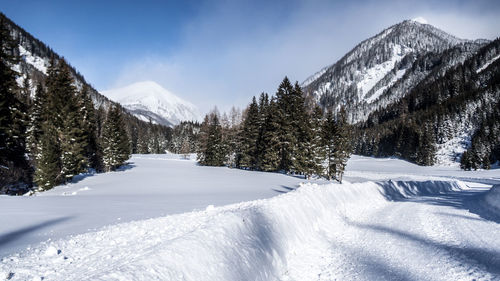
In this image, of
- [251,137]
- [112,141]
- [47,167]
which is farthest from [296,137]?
[112,141]

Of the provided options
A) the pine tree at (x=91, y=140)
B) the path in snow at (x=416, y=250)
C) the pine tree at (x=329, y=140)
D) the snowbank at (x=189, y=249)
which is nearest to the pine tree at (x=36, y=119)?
the pine tree at (x=91, y=140)

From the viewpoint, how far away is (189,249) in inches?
157

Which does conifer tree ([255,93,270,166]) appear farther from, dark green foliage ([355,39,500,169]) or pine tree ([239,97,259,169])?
dark green foliage ([355,39,500,169])

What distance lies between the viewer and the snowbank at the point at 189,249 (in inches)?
143

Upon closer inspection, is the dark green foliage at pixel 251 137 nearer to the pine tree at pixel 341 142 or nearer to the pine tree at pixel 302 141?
the pine tree at pixel 302 141

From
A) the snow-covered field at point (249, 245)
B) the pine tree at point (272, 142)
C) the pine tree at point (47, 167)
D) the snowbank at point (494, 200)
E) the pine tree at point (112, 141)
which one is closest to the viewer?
the snow-covered field at point (249, 245)

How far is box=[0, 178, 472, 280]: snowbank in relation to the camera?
143 inches

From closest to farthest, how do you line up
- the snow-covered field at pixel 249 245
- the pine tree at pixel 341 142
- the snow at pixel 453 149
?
the snow-covered field at pixel 249 245 < the pine tree at pixel 341 142 < the snow at pixel 453 149

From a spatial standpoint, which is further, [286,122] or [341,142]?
[286,122]

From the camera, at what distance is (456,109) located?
10725 cm

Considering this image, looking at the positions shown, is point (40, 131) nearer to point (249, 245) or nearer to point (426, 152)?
point (249, 245)

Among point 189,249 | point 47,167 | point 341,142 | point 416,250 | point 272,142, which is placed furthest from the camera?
point 272,142

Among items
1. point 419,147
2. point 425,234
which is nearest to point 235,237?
point 425,234

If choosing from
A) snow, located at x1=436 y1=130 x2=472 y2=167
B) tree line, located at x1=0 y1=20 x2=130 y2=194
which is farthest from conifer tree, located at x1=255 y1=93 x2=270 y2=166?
snow, located at x1=436 y1=130 x2=472 y2=167
